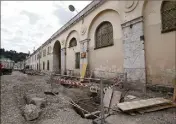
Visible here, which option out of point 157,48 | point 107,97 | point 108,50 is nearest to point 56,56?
Result: point 108,50

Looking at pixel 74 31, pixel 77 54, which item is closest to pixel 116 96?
pixel 77 54

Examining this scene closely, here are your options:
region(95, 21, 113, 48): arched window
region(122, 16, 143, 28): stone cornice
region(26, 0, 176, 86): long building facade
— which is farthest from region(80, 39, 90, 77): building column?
region(122, 16, 143, 28): stone cornice

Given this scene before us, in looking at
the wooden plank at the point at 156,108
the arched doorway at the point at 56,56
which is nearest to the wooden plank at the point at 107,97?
the wooden plank at the point at 156,108

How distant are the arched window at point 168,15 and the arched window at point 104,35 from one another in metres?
3.42

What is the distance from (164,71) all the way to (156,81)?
601 mm

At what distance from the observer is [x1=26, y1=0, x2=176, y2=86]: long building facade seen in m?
5.77

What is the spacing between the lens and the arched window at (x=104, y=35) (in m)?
8.88

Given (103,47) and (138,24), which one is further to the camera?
(103,47)

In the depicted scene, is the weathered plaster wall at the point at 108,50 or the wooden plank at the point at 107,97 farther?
the weathered plaster wall at the point at 108,50

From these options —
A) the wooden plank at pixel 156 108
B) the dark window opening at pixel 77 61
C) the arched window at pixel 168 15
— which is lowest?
the wooden plank at pixel 156 108

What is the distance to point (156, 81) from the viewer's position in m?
6.03

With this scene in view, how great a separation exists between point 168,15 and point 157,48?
5.06ft

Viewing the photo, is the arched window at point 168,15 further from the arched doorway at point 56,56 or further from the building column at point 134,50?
the arched doorway at point 56,56

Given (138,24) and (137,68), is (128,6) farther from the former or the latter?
(137,68)
